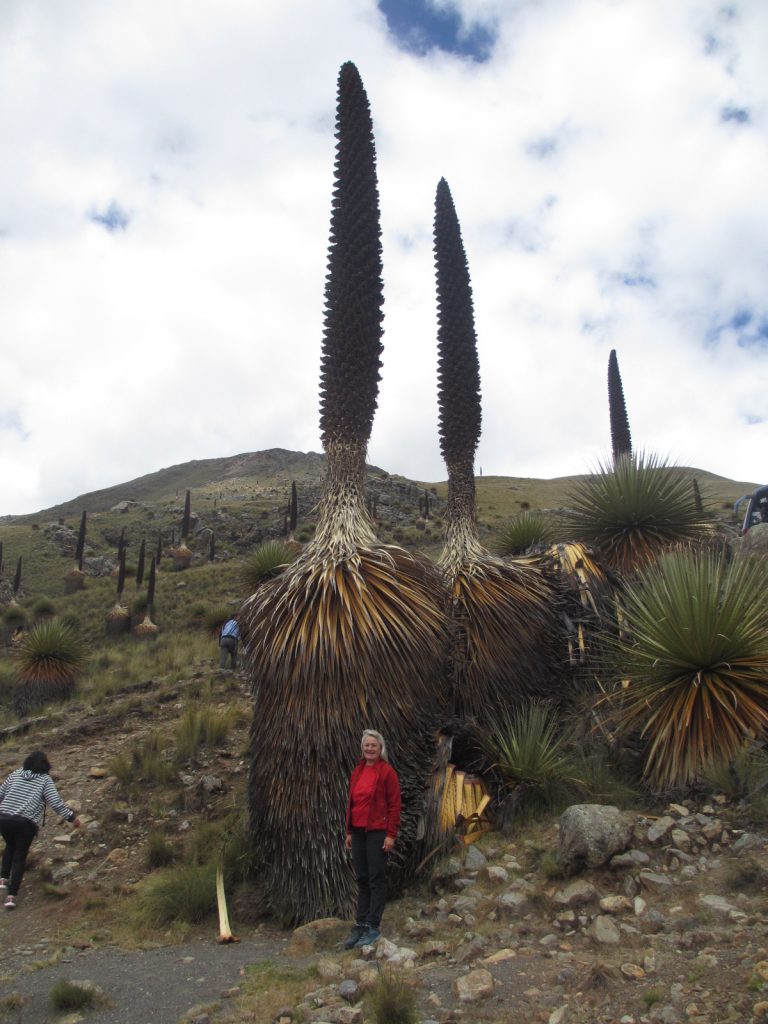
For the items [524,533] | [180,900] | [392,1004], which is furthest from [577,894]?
[524,533]

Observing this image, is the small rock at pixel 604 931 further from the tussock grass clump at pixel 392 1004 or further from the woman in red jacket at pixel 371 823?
the woman in red jacket at pixel 371 823

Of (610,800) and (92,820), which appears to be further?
(92,820)

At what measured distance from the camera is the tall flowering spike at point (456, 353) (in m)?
10.1

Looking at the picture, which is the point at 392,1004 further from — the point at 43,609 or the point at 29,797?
the point at 43,609

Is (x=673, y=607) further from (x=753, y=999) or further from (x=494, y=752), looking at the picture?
(x=753, y=999)

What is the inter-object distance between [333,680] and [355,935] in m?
2.07

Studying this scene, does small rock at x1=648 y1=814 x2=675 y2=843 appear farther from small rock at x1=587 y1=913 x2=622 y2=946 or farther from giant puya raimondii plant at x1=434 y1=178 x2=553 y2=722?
giant puya raimondii plant at x1=434 y1=178 x2=553 y2=722

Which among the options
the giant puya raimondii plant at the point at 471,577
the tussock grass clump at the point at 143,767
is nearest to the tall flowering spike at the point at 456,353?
the giant puya raimondii plant at the point at 471,577

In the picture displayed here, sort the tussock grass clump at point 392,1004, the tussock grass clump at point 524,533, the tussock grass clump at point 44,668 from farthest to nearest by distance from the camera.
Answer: the tussock grass clump at point 44,668
the tussock grass clump at point 524,533
the tussock grass clump at point 392,1004

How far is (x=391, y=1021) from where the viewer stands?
4.00 metres

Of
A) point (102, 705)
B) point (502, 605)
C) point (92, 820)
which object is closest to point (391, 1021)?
point (502, 605)

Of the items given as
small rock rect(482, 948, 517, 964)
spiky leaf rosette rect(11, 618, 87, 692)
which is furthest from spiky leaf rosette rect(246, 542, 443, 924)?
spiky leaf rosette rect(11, 618, 87, 692)

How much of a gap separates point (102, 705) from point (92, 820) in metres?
6.16

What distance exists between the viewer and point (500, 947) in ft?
16.3
